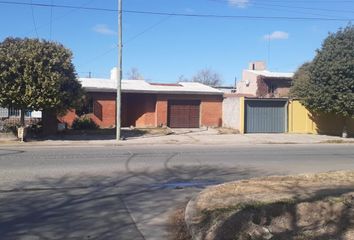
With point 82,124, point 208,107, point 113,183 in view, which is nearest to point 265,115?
point 208,107

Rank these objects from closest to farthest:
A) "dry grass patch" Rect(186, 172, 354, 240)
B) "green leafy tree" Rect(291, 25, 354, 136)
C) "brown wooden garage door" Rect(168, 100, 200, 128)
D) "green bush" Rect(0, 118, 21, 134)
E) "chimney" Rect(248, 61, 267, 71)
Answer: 1. "dry grass patch" Rect(186, 172, 354, 240)
2. "green bush" Rect(0, 118, 21, 134)
3. "green leafy tree" Rect(291, 25, 354, 136)
4. "brown wooden garage door" Rect(168, 100, 200, 128)
5. "chimney" Rect(248, 61, 267, 71)

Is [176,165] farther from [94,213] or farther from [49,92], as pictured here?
[49,92]

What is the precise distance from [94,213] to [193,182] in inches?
166

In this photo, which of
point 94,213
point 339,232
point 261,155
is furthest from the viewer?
point 261,155

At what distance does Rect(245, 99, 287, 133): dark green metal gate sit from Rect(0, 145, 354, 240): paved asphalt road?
13202mm

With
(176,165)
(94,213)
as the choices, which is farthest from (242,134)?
(94,213)

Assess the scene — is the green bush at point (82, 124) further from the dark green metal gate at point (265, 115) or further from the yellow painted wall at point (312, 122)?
the yellow painted wall at point (312, 122)

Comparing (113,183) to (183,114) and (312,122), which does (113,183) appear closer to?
(312,122)

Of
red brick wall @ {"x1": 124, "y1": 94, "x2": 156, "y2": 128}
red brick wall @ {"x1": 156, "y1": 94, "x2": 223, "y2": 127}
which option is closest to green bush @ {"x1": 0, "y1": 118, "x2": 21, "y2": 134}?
red brick wall @ {"x1": 124, "y1": 94, "x2": 156, "y2": 128}

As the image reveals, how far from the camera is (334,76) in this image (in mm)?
30250

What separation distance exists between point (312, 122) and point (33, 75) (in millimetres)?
19694

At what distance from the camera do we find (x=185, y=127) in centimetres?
3816

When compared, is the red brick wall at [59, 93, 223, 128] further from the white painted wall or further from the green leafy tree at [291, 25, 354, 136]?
the green leafy tree at [291, 25, 354, 136]

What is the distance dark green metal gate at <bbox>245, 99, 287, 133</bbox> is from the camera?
112 feet
